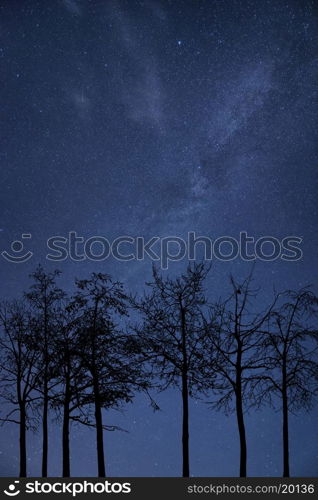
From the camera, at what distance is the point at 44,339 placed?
22797 mm

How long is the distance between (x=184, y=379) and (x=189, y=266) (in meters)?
5.07

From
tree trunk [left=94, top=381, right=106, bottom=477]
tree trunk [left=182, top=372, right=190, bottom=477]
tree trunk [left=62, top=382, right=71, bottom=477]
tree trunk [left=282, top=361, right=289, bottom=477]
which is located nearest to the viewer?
tree trunk [left=182, top=372, right=190, bottom=477]

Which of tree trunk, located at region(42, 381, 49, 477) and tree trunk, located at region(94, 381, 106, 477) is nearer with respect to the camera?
tree trunk, located at region(94, 381, 106, 477)

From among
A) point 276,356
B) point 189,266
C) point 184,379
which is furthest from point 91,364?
point 276,356

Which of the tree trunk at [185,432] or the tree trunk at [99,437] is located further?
the tree trunk at [99,437]

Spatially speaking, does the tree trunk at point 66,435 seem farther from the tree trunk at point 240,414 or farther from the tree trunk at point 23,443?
the tree trunk at point 240,414

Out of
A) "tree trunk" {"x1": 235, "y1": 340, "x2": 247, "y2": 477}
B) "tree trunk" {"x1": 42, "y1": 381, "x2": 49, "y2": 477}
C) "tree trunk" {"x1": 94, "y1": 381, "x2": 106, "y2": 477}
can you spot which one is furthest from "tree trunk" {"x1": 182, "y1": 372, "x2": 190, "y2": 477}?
"tree trunk" {"x1": 42, "y1": 381, "x2": 49, "y2": 477}

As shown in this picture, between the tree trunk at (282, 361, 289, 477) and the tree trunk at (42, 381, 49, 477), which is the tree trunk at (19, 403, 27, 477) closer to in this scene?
the tree trunk at (42, 381, 49, 477)

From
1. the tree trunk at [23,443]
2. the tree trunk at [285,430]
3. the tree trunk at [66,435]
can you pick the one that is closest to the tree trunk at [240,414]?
the tree trunk at [285,430]

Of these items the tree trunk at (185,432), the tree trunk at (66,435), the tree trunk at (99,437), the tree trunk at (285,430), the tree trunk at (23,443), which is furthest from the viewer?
the tree trunk at (23,443)

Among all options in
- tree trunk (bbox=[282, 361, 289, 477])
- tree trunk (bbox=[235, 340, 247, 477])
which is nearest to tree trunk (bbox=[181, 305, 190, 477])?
tree trunk (bbox=[235, 340, 247, 477])

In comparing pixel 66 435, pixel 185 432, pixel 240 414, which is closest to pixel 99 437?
pixel 66 435

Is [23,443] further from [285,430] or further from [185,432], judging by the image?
[285,430]

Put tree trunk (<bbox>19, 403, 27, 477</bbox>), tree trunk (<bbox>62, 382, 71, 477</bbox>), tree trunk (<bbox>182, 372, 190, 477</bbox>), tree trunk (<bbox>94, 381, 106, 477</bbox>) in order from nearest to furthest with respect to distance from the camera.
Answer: tree trunk (<bbox>182, 372, 190, 477</bbox>), tree trunk (<bbox>94, 381, 106, 477</bbox>), tree trunk (<bbox>62, 382, 71, 477</bbox>), tree trunk (<bbox>19, 403, 27, 477</bbox>)
